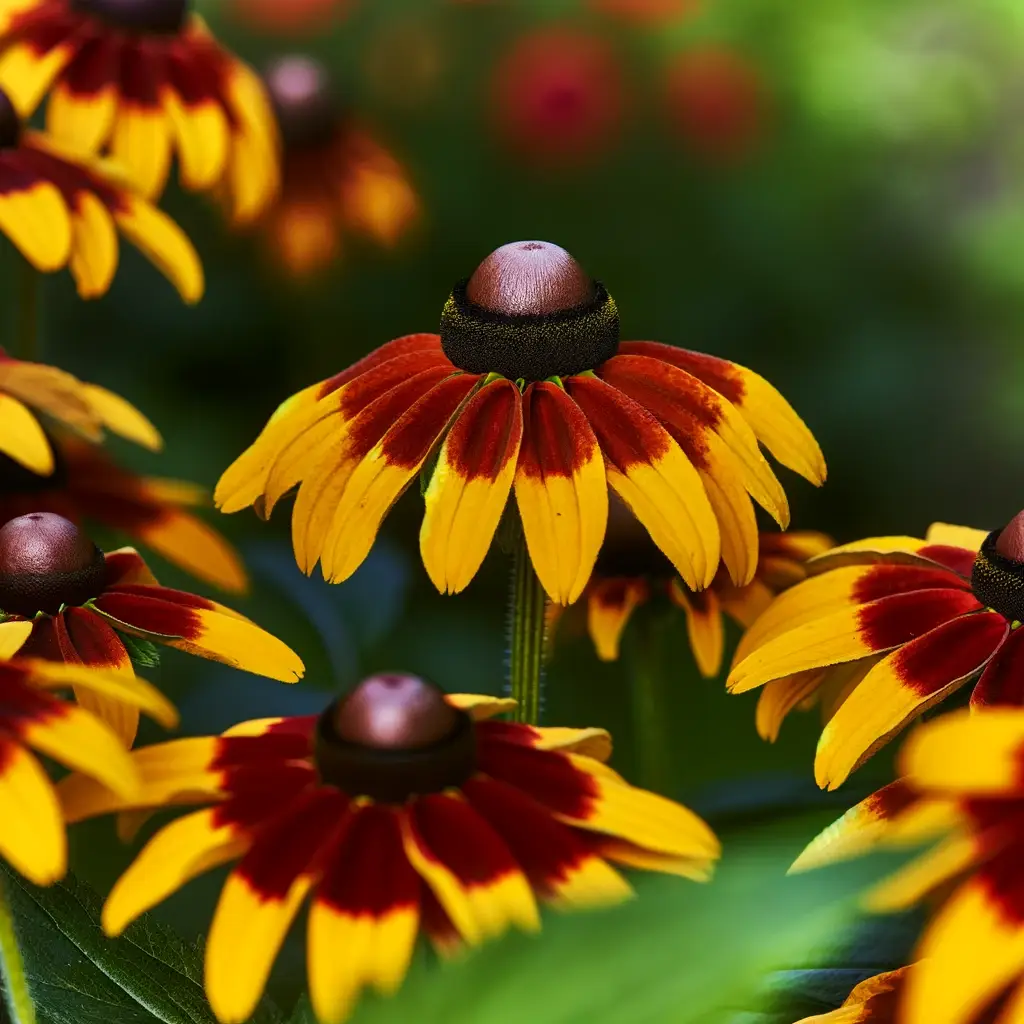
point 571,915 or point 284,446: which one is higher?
point 284,446

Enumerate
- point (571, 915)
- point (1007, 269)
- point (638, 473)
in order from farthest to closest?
point (1007, 269) → point (638, 473) → point (571, 915)

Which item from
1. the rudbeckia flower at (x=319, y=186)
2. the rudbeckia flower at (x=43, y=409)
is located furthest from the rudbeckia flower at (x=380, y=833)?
the rudbeckia flower at (x=319, y=186)

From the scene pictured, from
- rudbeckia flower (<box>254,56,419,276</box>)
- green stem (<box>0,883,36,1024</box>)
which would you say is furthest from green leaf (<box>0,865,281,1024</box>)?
rudbeckia flower (<box>254,56,419,276</box>)

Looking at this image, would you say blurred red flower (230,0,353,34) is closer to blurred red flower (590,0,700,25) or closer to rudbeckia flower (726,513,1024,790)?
blurred red flower (590,0,700,25)

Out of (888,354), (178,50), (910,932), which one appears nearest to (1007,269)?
(888,354)

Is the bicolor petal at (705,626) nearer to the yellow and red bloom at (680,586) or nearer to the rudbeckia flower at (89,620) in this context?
the yellow and red bloom at (680,586)

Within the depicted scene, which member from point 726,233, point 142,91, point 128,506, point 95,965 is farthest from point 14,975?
point 726,233

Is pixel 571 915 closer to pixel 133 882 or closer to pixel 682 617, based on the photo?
pixel 133 882
